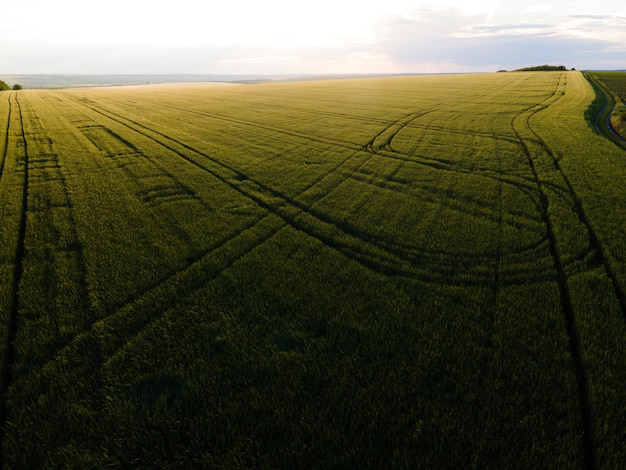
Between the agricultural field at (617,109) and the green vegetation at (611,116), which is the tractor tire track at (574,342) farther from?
the agricultural field at (617,109)

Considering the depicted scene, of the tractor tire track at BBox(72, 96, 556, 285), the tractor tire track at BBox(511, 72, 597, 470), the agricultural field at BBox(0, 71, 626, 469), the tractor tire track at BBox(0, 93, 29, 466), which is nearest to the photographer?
the tractor tire track at BBox(511, 72, 597, 470)

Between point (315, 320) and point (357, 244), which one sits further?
point (357, 244)

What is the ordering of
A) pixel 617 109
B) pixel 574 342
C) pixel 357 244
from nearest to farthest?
1. pixel 574 342
2. pixel 357 244
3. pixel 617 109

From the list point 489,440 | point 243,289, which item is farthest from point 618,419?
Result: point 243,289

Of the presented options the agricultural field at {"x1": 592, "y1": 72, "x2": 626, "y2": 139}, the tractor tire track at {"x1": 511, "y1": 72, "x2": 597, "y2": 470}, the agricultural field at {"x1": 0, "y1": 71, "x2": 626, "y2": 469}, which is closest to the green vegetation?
the agricultural field at {"x1": 592, "y1": 72, "x2": 626, "y2": 139}

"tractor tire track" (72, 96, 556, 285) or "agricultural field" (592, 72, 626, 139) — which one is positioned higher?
"agricultural field" (592, 72, 626, 139)

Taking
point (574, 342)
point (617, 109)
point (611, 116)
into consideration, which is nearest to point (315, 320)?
point (574, 342)

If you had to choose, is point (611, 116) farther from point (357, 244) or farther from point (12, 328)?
point (12, 328)

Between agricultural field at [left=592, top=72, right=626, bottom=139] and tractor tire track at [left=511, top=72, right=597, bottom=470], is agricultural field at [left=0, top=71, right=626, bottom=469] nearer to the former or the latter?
tractor tire track at [left=511, top=72, right=597, bottom=470]

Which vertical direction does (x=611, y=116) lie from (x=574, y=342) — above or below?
above
